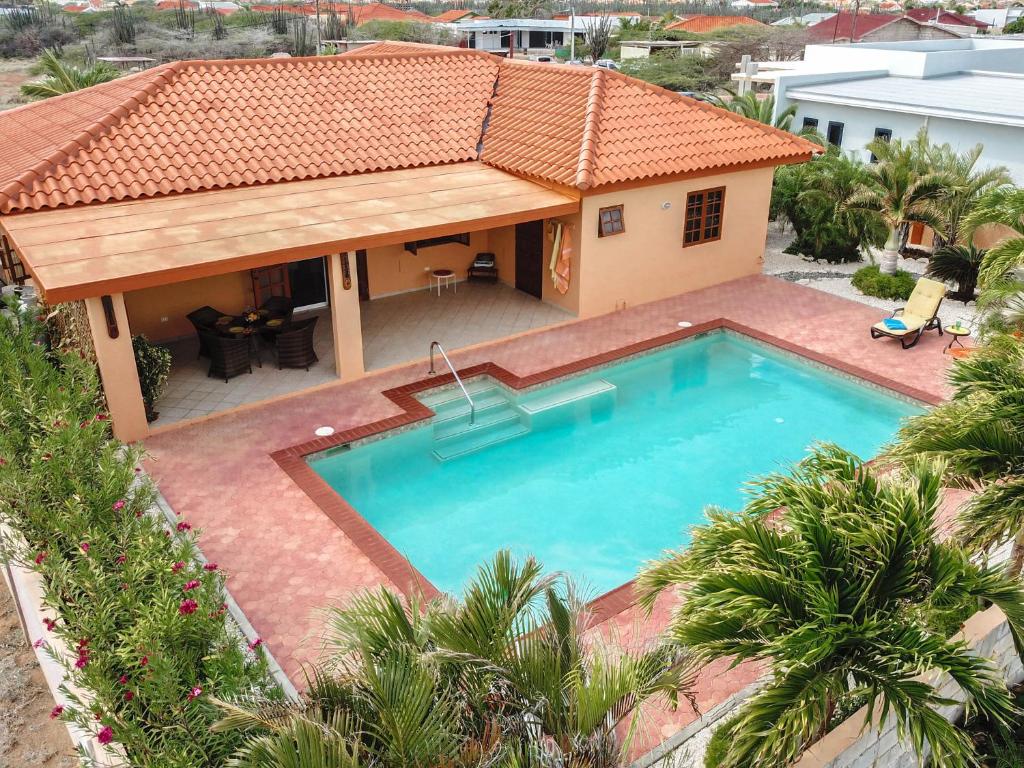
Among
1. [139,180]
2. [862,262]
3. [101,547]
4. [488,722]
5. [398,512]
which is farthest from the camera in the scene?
[862,262]

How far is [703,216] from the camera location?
21812 millimetres

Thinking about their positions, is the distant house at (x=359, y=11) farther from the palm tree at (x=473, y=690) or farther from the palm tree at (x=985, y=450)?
the palm tree at (x=473, y=690)

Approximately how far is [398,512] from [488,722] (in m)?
A: 7.51

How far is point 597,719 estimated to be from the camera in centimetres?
609

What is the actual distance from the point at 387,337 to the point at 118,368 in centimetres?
625

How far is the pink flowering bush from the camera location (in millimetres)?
6836

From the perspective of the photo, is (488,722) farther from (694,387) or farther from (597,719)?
(694,387)

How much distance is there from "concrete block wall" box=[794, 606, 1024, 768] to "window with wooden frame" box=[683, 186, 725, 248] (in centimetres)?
1424

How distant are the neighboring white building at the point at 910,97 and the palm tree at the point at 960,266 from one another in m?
Answer: 6.71

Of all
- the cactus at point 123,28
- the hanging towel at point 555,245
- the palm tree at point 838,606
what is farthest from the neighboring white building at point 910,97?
the cactus at point 123,28

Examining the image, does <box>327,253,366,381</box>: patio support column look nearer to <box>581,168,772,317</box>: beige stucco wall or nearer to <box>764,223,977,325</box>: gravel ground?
<box>581,168,772,317</box>: beige stucco wall

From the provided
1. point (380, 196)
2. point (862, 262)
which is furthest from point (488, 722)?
point (862, 262)

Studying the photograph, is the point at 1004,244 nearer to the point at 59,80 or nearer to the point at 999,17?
the point at 59,80

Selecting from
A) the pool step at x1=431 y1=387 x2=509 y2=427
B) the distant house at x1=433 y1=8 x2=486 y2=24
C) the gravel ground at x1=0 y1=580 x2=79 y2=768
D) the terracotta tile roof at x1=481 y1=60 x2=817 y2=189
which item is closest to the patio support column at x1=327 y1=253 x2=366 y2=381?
the pool step at x1=431 y1=387 x2=509 y2=427
